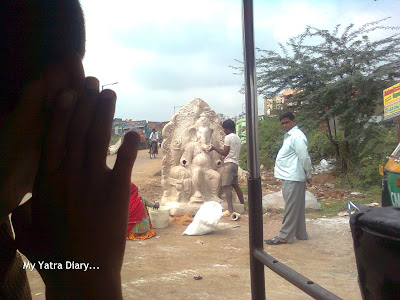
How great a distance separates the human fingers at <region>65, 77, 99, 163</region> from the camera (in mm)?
631

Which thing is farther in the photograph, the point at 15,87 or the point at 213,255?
the point at 213,255

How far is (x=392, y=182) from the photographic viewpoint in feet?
9.02

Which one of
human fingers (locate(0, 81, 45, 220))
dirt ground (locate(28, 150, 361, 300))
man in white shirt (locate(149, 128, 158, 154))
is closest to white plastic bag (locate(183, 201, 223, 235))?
dirt ground (locate(28, 150, 361, 300))

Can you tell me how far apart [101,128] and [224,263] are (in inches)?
133

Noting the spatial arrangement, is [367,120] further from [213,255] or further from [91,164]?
[91,164]

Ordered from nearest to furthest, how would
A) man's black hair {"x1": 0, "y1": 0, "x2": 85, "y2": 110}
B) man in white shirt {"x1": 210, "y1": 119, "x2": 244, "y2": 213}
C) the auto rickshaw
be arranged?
1. man's black hair {"x1": 0, "y1": 0, "x2": 85, "y2": 110}
2. the auto rickshaw
3. man in white shirt {"x1": 210, "y1": 119, "x2": 244, "y2": 213}

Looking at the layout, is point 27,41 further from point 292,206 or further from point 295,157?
point 292,206

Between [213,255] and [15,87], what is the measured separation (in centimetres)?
373

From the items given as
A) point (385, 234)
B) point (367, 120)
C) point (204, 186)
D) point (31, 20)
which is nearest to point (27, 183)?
point (31, 20)

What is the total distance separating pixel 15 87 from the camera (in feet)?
1.75

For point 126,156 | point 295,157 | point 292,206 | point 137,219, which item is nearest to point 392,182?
point 295,157

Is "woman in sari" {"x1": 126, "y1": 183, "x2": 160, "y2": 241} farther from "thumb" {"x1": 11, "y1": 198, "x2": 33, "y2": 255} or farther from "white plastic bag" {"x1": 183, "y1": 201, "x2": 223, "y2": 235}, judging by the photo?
"thumb" {"x1": 11, "y1": 198, "x2": 33, "y2": 255}

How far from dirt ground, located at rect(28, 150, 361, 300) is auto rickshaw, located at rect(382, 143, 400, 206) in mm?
796

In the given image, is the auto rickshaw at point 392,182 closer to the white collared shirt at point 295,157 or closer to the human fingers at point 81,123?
the white collared shirt at point 295,157
